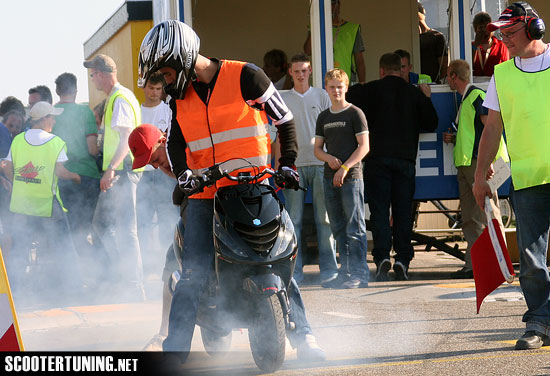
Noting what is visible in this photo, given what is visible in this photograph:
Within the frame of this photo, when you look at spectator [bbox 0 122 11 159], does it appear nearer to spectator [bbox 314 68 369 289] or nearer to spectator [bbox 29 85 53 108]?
spectator [bbox 29 85 53 108]

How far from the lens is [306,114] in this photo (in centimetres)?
962

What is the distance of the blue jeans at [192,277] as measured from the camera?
15.9ft

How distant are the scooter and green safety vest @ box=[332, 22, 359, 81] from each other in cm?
652

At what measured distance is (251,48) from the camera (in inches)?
527

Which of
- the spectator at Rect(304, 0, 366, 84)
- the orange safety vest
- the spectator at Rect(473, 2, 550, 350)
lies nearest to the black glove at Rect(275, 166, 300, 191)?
the orange safety vest

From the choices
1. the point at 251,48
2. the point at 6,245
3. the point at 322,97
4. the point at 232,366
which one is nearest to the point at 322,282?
the point at 322,97

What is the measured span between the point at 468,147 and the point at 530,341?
4529 millimetres

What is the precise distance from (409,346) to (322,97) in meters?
4.46

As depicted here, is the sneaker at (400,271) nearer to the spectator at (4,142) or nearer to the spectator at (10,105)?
the spectator at (4,142)

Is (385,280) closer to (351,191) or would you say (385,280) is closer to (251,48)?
(351,191)

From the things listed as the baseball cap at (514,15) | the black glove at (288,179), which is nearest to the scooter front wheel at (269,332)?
the black glove at (288,179)

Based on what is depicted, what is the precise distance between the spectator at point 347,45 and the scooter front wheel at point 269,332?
22.2 feet

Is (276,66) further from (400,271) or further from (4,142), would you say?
(4,142)

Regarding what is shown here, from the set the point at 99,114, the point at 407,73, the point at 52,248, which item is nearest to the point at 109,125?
the point at 99,114
